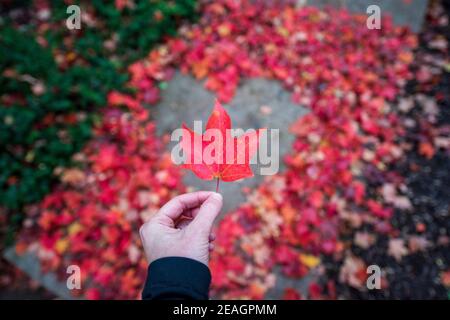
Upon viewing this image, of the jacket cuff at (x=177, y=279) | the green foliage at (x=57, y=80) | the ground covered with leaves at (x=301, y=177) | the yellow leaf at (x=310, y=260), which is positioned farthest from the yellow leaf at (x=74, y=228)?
the yellow leaf at (x=310, y=260)

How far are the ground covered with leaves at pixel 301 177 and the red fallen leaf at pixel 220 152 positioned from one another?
155 cm

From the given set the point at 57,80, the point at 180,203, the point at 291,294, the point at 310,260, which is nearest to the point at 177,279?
the point at 180,203

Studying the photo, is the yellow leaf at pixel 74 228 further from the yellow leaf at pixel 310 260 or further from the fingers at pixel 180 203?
the yellow leaf at pixel 310 260

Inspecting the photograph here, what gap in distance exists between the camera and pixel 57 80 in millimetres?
3305

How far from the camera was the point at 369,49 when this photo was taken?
3961 mm

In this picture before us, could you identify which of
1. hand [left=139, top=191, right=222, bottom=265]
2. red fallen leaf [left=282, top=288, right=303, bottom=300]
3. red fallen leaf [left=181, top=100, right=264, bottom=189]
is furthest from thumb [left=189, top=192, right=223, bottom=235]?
red fallen leaf [left=282, top=288, right=303, bottom=300]

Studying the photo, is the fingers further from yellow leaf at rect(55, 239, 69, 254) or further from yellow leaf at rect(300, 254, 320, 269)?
yellow leaf at rect(55, 239, 69, 254)

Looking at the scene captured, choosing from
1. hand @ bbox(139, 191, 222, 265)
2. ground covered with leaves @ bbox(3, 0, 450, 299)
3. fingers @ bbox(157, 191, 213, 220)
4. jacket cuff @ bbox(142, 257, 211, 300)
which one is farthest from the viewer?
ground covered with leaves @ bbox(3, 0, 450, 299)

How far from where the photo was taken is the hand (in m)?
1.42

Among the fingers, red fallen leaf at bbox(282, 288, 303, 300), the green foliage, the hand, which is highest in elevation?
the green foliage

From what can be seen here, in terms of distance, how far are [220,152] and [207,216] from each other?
11.3 inches

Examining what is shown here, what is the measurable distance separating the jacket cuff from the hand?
0.04m
